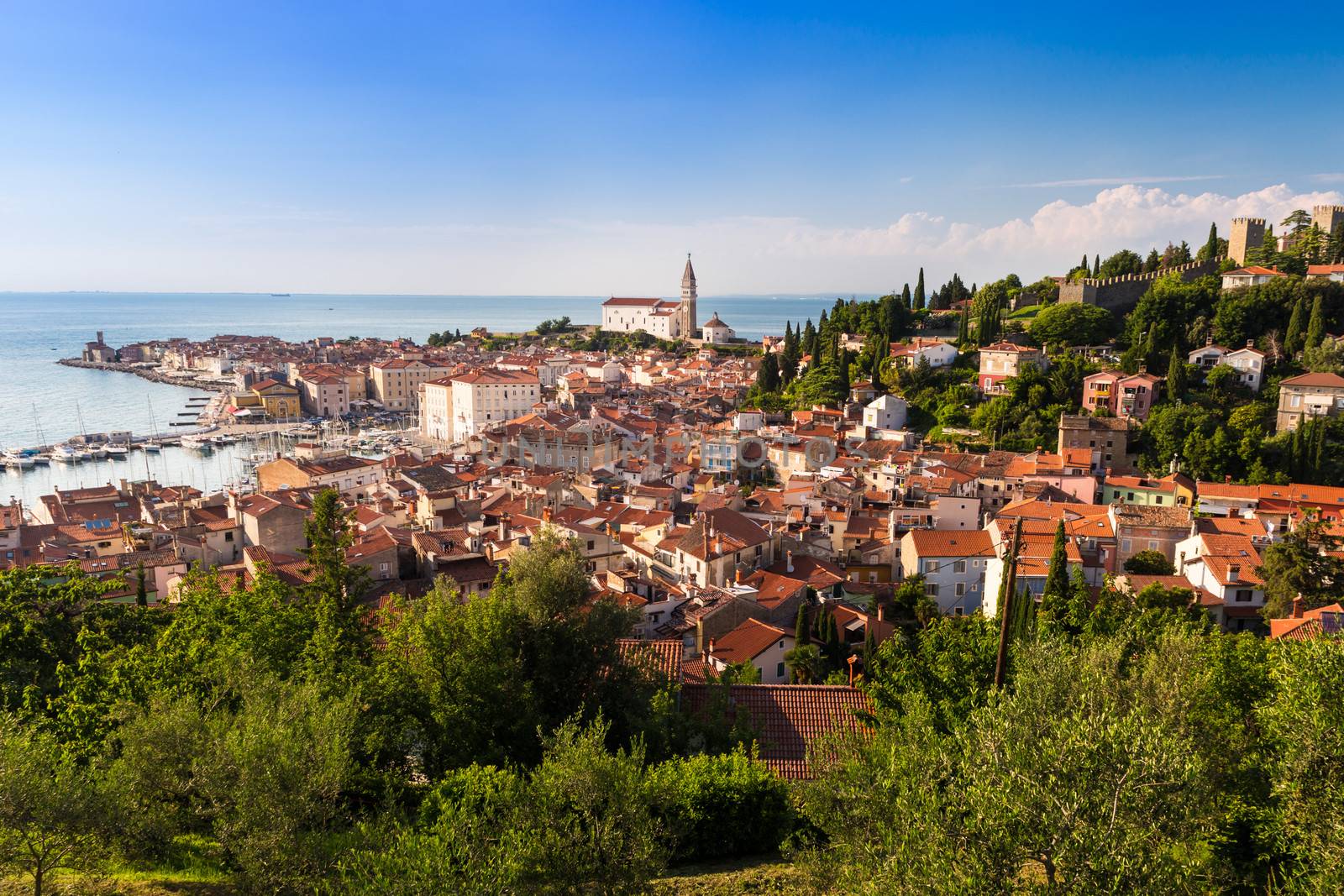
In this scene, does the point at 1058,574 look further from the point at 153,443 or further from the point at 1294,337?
the point at 153,443

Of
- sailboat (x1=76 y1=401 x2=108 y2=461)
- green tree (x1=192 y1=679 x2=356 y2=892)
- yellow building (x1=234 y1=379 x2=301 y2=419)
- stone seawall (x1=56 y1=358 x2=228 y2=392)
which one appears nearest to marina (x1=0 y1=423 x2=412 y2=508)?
sailboat (x1=76 y1=401 x2=108 y2=461)

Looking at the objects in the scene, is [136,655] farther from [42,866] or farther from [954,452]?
[954,452]

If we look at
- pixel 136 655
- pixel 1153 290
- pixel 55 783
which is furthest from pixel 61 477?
pixel 1153 290

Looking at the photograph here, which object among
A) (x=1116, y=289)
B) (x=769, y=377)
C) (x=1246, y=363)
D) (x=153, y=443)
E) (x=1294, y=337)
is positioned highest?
(x=1116, y=289)

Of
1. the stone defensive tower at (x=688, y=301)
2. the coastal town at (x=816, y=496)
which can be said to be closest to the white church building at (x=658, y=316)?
the stone defensive tower at (x=688, y=301)

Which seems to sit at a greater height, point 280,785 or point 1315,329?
point 1315,329

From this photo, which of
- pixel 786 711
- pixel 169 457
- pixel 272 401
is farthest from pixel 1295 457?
pixel 272 401

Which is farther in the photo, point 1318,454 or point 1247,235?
point 1247,235

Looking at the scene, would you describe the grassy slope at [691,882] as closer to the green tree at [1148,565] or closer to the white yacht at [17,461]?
the green tree at [1148,565]
